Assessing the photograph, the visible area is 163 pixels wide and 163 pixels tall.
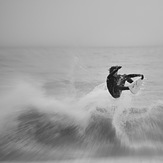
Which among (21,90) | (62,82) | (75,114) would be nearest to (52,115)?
(75,114)

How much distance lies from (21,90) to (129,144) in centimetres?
601

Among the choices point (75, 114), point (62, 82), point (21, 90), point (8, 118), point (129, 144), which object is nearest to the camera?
point (129, 144)

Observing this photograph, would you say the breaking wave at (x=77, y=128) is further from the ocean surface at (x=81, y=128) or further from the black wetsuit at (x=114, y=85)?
the black wetsuit at (x=114, y=85)

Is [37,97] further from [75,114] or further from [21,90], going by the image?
[75,114]

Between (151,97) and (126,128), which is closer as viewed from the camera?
(126,128)

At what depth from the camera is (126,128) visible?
6.46m

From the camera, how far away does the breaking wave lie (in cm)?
521

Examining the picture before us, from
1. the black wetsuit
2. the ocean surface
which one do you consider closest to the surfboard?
the black wetsuit

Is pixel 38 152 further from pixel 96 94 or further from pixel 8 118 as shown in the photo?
pixel 96 94

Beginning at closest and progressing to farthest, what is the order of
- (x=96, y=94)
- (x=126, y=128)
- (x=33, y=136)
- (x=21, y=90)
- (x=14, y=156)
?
(x=14, y=156)
(x=33, y=136)
(x=126, y=128)
(x=96, y=94)
(x=21, y=90)

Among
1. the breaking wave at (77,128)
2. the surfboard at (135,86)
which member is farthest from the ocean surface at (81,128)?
the surfboard at (135,86)

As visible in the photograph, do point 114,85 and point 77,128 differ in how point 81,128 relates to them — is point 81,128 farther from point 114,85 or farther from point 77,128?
point 114,85

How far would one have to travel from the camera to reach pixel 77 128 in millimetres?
6488

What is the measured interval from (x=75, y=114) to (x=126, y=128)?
175 cm
